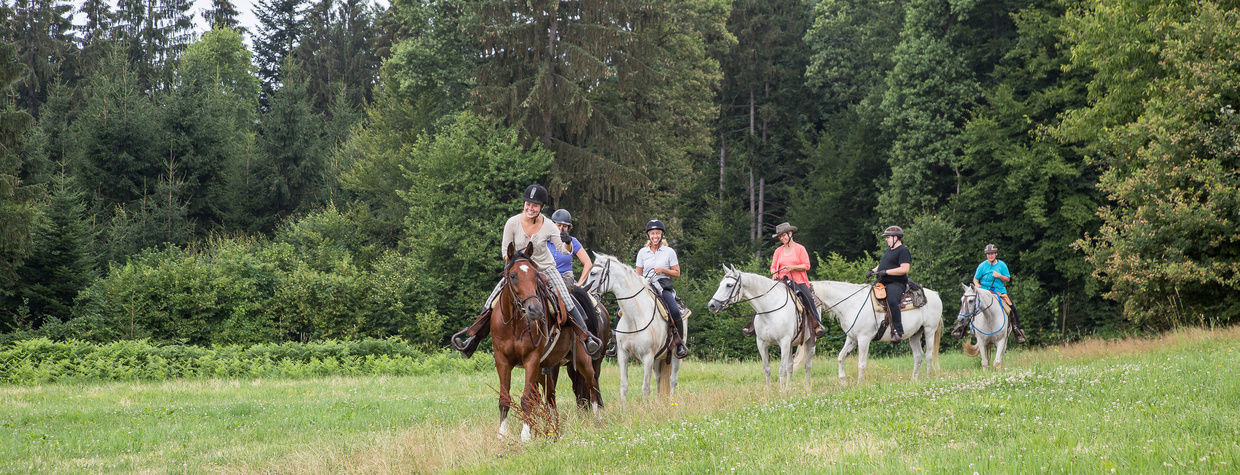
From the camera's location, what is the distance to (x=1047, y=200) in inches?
1278

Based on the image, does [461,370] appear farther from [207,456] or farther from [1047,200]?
[1047,200]

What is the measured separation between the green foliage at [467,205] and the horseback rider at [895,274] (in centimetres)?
1617

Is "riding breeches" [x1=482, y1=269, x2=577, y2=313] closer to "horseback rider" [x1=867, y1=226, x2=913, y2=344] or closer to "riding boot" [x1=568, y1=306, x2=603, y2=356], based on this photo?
"riding boot" [x1=568, y1=306, x2=603, y2=356]

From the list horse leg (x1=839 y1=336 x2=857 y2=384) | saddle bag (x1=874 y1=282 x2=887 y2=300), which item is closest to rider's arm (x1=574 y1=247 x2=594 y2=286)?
horse leg (x1=839 y1=336 x2=857 y2=384)

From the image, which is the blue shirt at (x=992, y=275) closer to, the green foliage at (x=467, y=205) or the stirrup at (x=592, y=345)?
the stirrup at (x=592, y=345)

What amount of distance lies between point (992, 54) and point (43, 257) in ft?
117

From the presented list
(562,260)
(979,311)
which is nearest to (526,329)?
(562,260)

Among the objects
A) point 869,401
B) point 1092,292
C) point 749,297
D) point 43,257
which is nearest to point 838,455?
point 869,401

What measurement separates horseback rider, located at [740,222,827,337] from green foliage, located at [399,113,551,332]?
16145mm

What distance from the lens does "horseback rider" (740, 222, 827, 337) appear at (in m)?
14.4

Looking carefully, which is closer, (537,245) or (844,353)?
(537,245)

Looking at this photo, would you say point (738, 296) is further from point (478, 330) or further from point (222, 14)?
point (222, 14)

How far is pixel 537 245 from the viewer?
32.2 feet

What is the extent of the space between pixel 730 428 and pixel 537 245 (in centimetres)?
297
